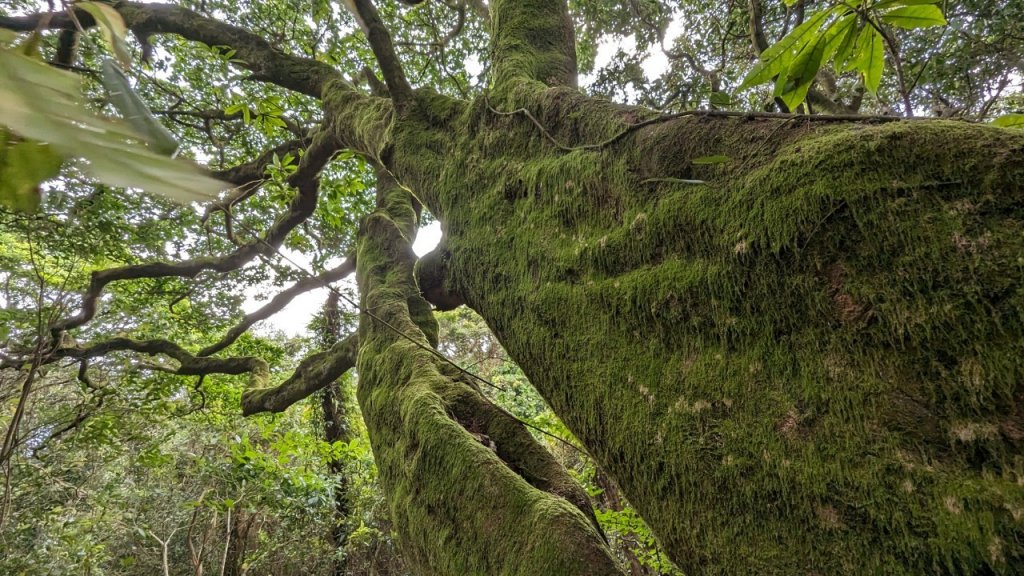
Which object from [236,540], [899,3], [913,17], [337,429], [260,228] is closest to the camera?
[899,3]

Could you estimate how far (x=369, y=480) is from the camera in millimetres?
6312

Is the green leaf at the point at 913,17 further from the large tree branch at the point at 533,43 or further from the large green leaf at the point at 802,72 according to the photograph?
the large tree branch at the point at 533,43

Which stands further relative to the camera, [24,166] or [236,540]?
[236,540]

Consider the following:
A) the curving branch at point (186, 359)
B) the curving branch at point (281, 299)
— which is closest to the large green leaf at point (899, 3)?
the curving branch at point (281, 299)

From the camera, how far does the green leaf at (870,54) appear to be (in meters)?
0.94

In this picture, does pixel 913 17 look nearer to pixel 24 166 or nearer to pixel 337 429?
pixel 24 166

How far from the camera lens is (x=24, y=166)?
0.25 m

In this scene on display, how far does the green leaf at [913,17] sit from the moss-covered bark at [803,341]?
205 millimetres

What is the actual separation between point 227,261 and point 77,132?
4.63 meters

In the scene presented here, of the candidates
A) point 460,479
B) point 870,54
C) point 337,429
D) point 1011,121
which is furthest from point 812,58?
point 337,429

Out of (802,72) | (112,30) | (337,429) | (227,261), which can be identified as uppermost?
(802,72)

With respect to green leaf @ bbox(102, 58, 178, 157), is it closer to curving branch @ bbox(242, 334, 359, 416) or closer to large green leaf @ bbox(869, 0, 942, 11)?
large green leaf @ bbox(869, 0, 942, 11)

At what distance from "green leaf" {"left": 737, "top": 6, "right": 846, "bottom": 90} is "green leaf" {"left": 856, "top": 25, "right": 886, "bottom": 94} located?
113mm

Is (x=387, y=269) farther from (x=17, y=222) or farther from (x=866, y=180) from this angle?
(x=17, y=222)
